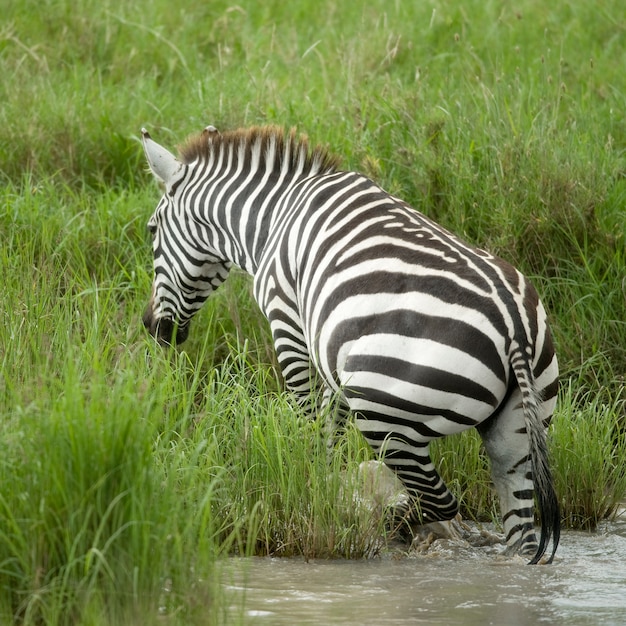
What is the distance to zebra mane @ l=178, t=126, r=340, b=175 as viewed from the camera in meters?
5.54

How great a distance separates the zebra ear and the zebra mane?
0.12 meters

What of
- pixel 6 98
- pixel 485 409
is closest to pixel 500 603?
pixel 485 409

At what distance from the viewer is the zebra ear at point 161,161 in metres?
5.98

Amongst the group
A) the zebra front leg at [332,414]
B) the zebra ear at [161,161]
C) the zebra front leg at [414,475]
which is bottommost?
the zebra front leg at [414,475]

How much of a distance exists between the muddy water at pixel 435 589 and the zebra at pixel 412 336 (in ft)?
0.56

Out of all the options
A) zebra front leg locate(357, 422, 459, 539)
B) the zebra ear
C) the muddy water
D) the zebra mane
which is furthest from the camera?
the zebra ear

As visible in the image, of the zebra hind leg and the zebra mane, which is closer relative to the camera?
the zebra hind leg

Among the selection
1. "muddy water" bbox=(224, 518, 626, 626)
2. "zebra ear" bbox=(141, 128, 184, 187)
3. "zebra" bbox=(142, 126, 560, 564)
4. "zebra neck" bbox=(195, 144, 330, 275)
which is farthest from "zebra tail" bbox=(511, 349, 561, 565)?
"zebra ear" bbox=(141, 128, 184, 187)

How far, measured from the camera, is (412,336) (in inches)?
164

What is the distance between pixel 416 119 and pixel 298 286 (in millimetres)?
3183

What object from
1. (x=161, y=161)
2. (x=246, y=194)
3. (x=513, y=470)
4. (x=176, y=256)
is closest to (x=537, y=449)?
(x=513, y=470)

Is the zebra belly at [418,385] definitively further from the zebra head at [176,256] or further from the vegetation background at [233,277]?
the zebra head at [176,256]

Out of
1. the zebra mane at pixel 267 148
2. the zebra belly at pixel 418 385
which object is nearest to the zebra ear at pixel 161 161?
the zebra mane at pixel 267 148

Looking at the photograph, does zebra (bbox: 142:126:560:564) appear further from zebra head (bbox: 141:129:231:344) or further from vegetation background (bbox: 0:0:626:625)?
zebra head (bbox: 141:129:231:344)
